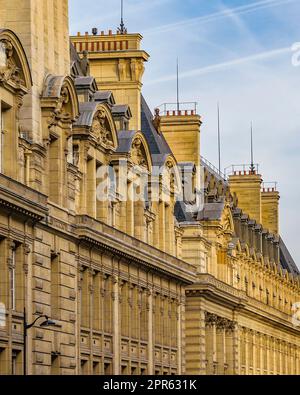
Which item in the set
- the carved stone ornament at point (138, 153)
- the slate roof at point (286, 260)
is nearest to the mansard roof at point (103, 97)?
the carved stone ornament at point (138, 153)

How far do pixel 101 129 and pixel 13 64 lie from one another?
13.1 metres

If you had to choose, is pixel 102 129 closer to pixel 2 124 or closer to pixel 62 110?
pixel 62 110

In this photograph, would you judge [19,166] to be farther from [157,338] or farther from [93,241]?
[157,338]

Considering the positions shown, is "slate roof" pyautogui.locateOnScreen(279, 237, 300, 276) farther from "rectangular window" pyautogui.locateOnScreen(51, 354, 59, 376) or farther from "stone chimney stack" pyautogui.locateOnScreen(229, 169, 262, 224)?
"rectangular window" pyautogui.locateOnScreen(51, 354, 59, 376)

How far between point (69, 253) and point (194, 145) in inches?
1469

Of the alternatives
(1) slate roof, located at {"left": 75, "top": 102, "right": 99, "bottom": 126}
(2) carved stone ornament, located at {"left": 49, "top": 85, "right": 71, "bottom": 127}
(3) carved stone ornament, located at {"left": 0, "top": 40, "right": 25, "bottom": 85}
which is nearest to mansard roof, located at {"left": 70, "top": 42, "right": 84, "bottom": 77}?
(1) slate roof, located at {"left": 75, "top": 102, "right": 99, "bottom": 126}

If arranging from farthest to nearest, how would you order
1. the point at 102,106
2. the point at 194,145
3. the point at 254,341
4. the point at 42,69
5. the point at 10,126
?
1. the point at 254,341
2. the point at 194,145
3. the point at 102,106
4. the point at 42,69
5. the point at 10,126

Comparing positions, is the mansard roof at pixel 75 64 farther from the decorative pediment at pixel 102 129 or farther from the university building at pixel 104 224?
the decorative pediment at pixel 102 129

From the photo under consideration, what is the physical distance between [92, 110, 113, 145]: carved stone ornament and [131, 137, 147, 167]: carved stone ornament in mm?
4435

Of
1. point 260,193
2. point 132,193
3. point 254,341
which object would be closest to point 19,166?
point 132,193

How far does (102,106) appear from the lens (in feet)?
216

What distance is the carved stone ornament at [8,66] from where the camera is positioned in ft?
175

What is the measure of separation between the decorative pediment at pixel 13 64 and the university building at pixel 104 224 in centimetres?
7

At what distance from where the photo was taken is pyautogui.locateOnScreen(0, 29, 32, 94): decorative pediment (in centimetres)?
5322
